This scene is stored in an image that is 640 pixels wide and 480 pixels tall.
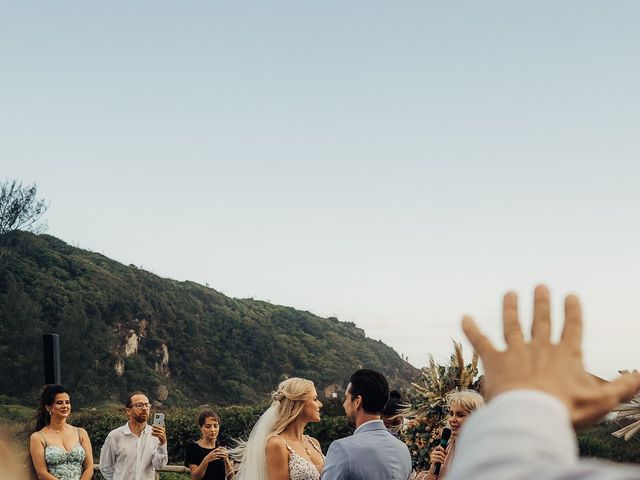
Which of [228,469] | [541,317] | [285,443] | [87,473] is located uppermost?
[541,317]

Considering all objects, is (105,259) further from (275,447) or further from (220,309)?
(275,447)

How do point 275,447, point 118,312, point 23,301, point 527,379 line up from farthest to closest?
1. point 118,312
2. point 23,301
3. point 275,447
4. point 527,379

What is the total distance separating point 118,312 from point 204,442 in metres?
38.5

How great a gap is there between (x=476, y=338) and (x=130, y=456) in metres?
8.07

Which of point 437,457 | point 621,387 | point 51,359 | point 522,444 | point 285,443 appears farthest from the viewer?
point 51,359

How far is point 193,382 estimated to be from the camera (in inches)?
1794

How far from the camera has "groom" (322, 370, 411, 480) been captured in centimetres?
445

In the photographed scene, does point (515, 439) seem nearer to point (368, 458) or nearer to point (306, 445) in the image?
point (368, 458)

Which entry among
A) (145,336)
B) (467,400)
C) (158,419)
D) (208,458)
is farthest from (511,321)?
(145,336)

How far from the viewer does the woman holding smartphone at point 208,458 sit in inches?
309

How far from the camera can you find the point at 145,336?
4588 cm

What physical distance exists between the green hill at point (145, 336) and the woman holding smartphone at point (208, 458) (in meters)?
27.1

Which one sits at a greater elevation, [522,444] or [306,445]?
[522,444]

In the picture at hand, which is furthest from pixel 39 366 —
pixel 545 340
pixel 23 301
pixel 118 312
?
pixel 545 340
